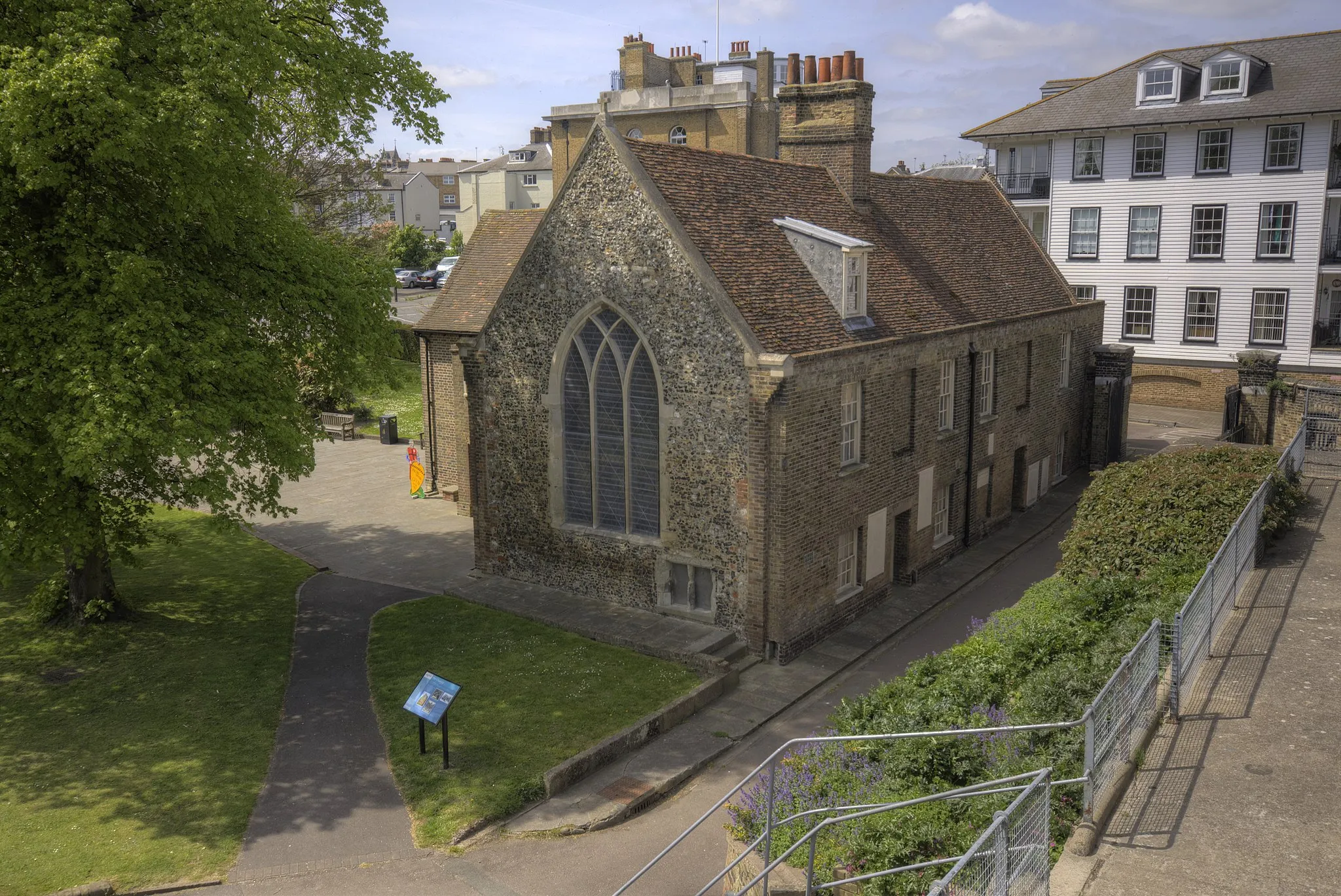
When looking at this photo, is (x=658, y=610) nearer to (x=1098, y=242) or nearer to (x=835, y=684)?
(x=835, y=684)

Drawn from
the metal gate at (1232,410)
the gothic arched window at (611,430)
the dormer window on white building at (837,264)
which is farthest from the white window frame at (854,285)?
the metal gate at (1232,410)

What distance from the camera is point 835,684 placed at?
1906 cm

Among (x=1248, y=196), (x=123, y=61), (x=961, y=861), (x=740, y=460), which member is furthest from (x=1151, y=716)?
(x=1248, y=196)

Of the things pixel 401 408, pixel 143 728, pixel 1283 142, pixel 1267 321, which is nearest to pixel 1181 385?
pixel 1267 321

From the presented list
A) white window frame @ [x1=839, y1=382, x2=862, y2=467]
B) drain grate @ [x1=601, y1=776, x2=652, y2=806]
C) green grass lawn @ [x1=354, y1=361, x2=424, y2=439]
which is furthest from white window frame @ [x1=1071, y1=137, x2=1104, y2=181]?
drain grate @ [x1=601, y1=776, x2=652, y2=806]

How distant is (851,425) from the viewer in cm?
2120

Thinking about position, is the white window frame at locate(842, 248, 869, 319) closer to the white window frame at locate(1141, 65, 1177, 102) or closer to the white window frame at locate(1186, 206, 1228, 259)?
the white window frame at locate(1186, 206, 1228, 259)

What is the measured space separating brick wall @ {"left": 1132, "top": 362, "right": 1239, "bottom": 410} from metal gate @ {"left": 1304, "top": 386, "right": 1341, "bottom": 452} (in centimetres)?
1336

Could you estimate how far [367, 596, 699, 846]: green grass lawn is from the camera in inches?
590

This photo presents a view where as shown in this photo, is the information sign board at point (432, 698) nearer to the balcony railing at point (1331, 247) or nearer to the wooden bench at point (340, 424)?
the wooden bench at point (340, 424)

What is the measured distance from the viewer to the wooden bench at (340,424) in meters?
41.8

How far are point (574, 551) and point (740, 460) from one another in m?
4.86

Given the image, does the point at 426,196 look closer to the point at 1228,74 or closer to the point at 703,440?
the point at 1228,74

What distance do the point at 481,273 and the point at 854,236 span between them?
11.3m
